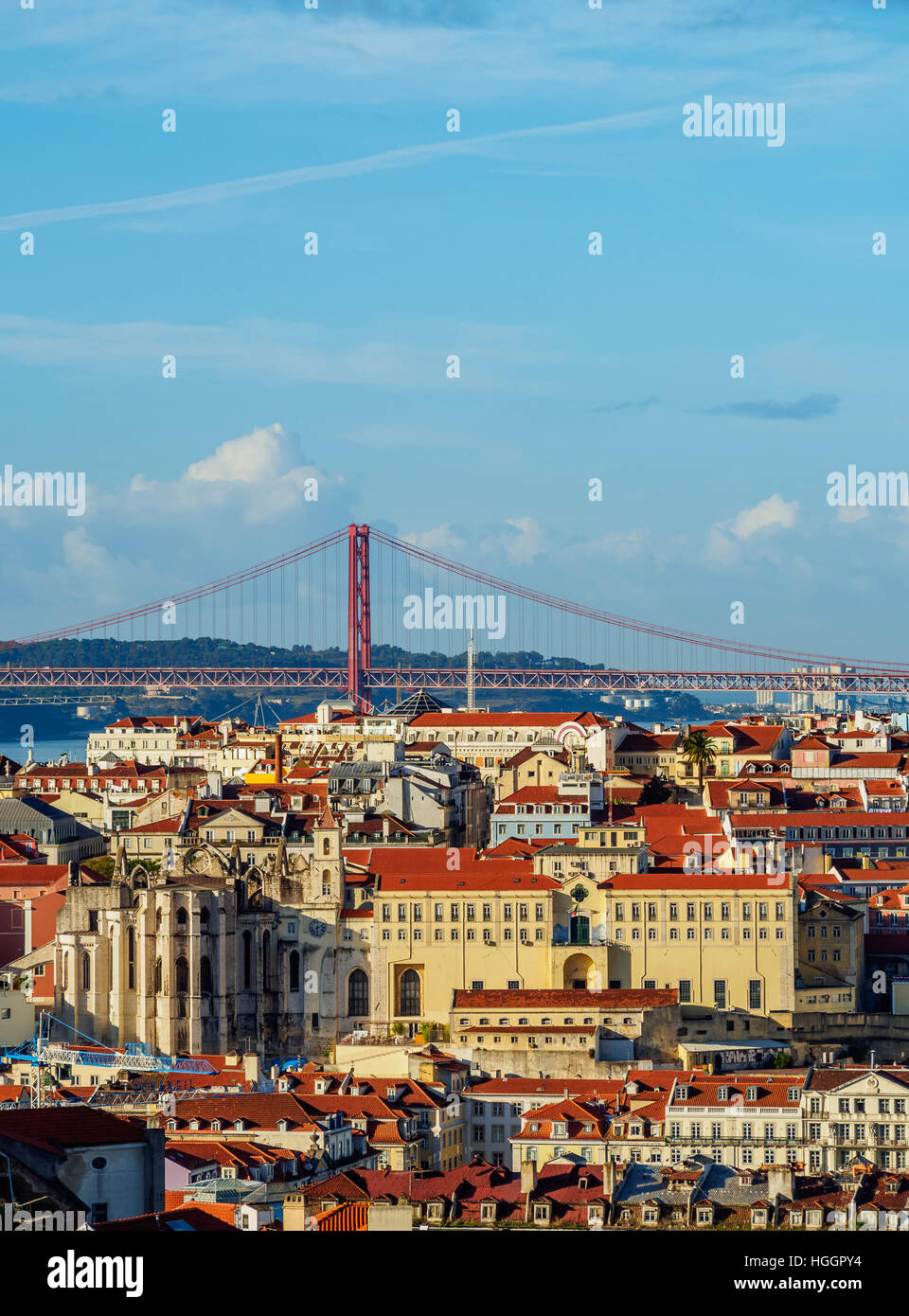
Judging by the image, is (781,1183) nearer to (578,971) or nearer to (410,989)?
(578,971)

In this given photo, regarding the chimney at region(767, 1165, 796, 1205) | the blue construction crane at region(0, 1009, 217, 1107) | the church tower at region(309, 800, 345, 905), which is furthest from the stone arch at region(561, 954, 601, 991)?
the chimney at region(767, 1165, 796, 1205)

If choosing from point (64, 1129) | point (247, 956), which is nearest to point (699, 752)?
point (247, 956)

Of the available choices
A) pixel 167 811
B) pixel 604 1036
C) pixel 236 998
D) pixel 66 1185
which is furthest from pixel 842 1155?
pixel 167 811

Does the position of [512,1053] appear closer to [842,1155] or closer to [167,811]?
[842,1155]

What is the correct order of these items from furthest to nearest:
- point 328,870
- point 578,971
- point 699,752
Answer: point 699,752 < point 328,870 < point 578,971

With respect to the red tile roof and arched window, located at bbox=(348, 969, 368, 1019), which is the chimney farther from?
arched window, located at bbox=(348, 969, 368, 1019)

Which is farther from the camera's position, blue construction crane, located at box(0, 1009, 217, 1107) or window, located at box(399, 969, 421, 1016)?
window, located at box(399, 969, 421, 1016)
